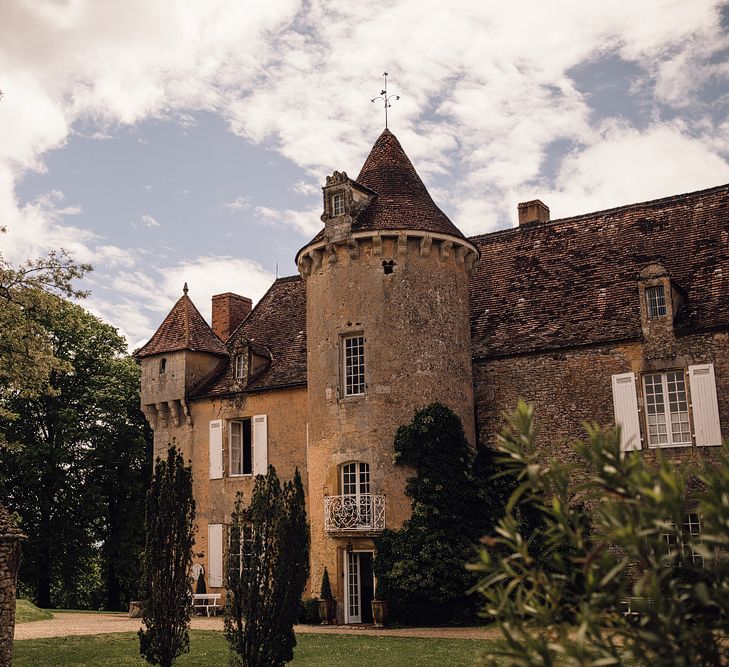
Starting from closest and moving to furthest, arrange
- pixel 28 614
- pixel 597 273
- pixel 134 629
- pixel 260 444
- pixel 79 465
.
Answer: pixel 134 629, pixel 597 273, pixel 28 614, pixel 260 444, pixel 79 465

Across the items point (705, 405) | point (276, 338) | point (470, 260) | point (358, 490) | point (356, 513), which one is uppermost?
point (470, 260)

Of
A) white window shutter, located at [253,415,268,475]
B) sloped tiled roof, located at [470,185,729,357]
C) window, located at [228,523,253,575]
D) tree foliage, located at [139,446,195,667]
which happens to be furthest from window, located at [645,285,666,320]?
tree foliage, located at [139,446,195,667]

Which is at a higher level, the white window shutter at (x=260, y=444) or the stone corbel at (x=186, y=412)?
the stone corbel at (x=186, y=412)

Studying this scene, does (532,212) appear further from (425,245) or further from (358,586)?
(358,586)

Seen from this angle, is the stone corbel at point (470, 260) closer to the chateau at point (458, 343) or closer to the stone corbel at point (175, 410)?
the chateau at point (458, 343)

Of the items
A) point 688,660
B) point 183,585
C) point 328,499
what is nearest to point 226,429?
point 328,499

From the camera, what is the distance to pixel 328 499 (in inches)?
837

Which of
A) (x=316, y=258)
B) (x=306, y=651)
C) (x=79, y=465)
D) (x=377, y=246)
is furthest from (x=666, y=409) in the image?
(x=79, y=465)

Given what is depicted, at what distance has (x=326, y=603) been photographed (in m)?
20.8

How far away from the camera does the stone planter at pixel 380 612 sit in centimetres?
1960

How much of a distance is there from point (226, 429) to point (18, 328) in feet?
26.8

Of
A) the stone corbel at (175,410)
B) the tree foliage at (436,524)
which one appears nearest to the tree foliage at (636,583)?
the tree foliage at (436,524)

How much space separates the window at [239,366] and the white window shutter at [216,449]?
1.41 m

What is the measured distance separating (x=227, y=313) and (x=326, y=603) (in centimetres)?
1231
